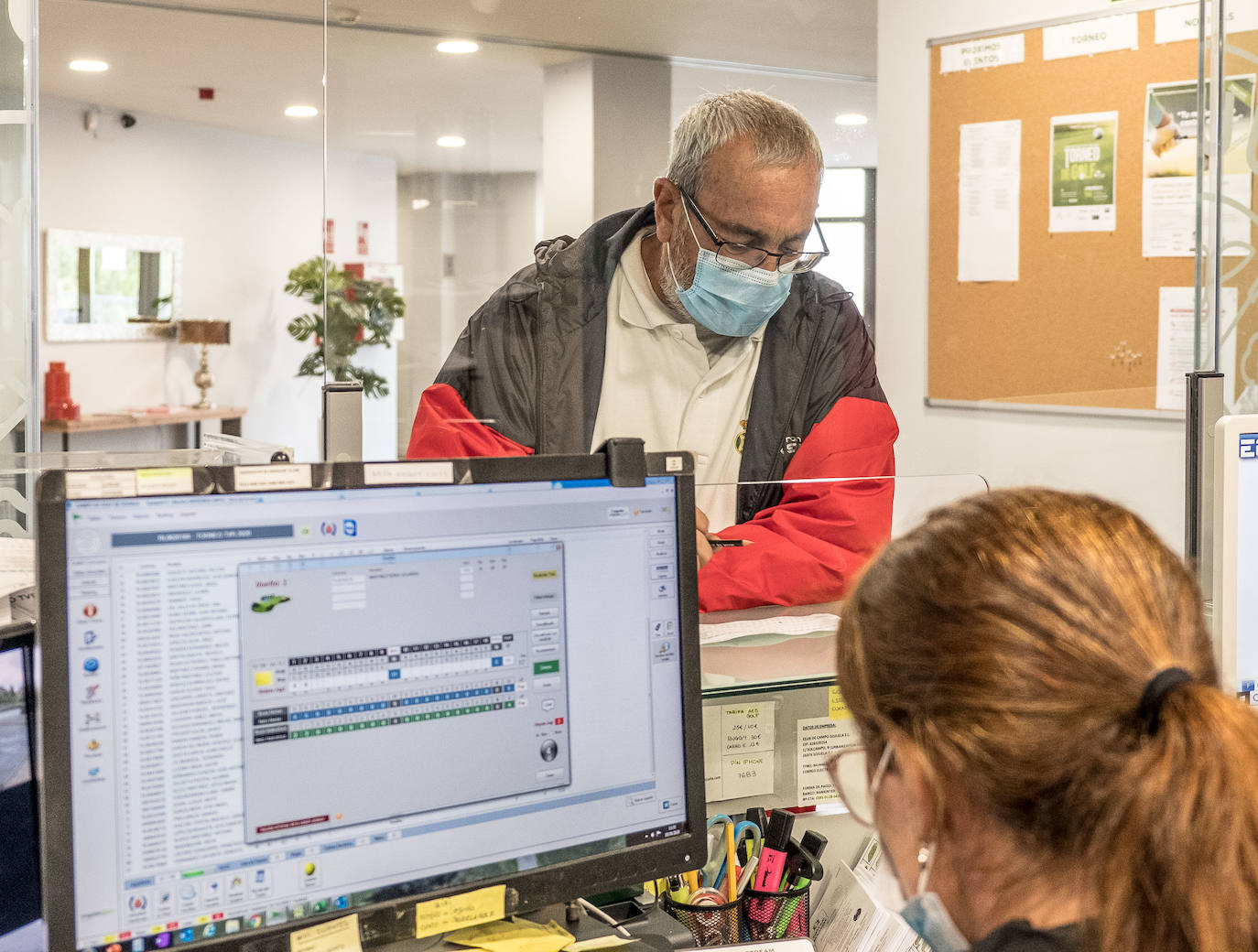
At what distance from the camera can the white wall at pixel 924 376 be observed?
2094 mm

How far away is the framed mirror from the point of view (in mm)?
6906

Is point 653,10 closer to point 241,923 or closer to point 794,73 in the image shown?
point 794,73

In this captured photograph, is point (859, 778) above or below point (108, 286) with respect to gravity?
below

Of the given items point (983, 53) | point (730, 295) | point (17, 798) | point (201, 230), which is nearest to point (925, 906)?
point (17, 798)

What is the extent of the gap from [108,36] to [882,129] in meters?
1.45

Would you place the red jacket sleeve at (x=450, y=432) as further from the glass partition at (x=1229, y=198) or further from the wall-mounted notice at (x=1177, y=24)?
the wall-mounted notice at (x=1177, y=24)

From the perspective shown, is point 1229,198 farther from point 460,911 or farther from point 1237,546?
point 460,911

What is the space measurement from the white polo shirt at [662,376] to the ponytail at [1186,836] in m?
1.22

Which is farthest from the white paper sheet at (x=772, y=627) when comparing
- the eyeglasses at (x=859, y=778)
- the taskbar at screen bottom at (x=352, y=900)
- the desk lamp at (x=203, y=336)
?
the desk lamp at (x=203, y=336)

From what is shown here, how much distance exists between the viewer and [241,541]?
2.74 ft

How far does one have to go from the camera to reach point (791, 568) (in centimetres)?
149

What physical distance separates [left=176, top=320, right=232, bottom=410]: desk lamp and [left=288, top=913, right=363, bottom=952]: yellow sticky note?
720cm

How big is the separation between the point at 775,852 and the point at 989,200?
4.55 ft

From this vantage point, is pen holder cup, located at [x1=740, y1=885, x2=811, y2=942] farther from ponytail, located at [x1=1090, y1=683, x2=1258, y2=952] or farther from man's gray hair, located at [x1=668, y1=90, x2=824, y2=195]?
man's gray hair, located at [x1=668, y1=90, x2=824, y2=195]
